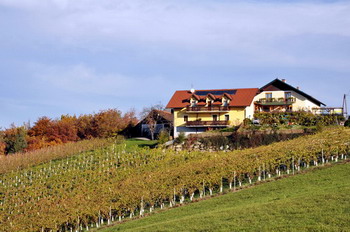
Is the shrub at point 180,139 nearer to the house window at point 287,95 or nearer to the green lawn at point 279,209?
the house window at point 287,95

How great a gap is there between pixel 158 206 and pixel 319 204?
12.7 metres

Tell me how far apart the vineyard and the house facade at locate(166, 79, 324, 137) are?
12.2 m

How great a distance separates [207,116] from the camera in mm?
53781

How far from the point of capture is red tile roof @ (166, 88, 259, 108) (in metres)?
53.0

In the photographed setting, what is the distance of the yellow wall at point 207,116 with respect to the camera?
52.7m

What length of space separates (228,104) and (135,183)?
24272 millimetres

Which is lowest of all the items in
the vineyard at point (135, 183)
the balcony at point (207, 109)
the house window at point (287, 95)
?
the vineyard at point (135, 183)

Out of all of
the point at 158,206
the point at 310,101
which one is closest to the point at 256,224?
the point at 158,206

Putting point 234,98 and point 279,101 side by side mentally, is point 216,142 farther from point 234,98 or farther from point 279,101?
point 279,101

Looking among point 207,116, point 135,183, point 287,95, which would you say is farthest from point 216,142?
point 135,183

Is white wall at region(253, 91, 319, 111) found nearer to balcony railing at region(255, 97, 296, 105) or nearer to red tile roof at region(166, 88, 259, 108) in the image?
balcony railing at region(255, 97, 296, 105)

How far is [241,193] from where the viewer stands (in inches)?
991

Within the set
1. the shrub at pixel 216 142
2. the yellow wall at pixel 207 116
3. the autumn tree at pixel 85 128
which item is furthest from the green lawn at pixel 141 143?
the autumn tree at pixel 85 128

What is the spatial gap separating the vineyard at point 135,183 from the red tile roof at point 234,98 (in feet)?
44.1
